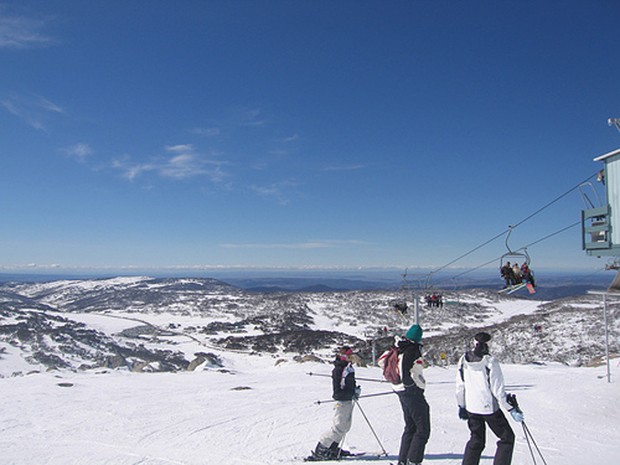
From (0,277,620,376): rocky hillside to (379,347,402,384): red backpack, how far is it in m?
13.3

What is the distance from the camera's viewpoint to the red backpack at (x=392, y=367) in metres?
6.05

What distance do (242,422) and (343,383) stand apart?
14.4ft

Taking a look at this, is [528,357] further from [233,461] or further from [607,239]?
[233,461]

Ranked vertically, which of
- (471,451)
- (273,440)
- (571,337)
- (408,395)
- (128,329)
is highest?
(408,395)

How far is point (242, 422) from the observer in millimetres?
10203

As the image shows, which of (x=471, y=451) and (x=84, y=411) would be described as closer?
(x=471, y=451)

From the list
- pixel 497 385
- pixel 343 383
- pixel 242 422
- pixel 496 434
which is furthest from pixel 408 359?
pixel 242 422

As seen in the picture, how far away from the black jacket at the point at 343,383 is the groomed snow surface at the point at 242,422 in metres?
1.05

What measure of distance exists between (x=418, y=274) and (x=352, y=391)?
43.2 feet

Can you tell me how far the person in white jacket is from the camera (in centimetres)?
506

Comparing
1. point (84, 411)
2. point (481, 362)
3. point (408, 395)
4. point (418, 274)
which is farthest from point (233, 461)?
point (418, 274)

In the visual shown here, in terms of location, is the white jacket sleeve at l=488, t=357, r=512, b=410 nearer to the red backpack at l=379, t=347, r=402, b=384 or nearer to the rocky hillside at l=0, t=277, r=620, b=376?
the red backpack at l=379, t=347, r=402, b=384

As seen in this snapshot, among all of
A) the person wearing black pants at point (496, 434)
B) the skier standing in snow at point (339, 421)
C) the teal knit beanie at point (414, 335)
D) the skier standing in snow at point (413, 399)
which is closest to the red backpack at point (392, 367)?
the skier standing in snow at point (413, 399)

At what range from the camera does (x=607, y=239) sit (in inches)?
572
